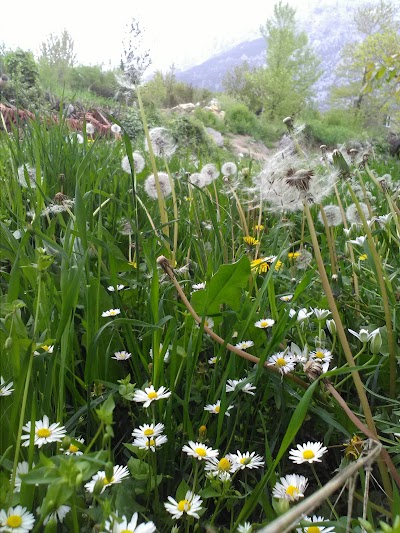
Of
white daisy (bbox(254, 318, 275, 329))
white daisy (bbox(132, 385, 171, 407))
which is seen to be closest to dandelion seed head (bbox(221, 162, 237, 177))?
white daisy (bbox(254, 318, 275, 329))

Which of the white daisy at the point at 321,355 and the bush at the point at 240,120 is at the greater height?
the white daisy at the point at 321,355

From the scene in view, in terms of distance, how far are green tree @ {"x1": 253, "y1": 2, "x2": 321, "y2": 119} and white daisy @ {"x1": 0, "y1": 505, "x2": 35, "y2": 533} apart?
92.3 ft

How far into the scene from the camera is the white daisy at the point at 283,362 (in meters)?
0.74

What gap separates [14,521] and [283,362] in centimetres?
45

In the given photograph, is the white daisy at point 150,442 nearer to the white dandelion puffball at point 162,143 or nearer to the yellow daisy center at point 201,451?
the yellow daisy center at point 201,451

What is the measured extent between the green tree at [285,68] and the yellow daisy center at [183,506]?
28030 mm

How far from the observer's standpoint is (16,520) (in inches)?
17.7

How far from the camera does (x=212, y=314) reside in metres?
0.85

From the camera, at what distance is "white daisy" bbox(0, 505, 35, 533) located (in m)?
0.44

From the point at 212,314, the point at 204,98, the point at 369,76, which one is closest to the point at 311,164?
the point at 212,314

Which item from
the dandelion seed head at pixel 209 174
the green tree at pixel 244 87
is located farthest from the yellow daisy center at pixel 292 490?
the green tree at pixel 244 87

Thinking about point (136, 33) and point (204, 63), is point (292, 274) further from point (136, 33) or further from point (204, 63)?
point (204, 63)

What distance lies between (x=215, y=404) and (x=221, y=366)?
A: 108mm

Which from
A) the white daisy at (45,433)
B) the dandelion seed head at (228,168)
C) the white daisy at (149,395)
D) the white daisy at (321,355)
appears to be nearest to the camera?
the white daisy at (45,433)
